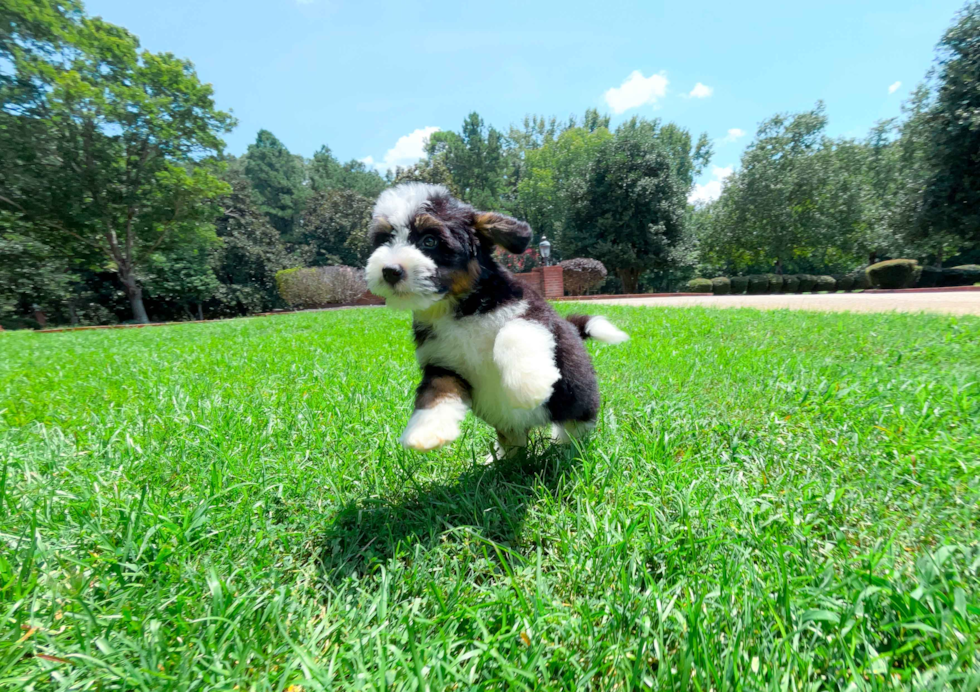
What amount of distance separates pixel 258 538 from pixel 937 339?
744cm

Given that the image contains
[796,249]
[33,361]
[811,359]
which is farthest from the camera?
[796,249]

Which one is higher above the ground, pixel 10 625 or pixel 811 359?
pixel 10 625

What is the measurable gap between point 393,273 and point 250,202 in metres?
39.5

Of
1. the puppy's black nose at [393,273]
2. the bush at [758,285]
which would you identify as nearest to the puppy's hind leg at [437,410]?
the puppy's black nose at [393,273]

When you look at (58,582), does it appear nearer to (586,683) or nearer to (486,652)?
(486,652)

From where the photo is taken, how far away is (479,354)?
1925mm

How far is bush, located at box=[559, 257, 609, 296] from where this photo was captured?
22031mm

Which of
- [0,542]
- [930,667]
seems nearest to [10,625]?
[0,542]

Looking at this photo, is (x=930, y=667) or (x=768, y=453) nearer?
(x=930, y=667)

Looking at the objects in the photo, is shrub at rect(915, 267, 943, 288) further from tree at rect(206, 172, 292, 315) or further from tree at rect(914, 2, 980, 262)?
tree at rect(206, 172, 292, 315)

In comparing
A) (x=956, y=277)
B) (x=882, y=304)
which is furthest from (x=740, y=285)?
(x=882, y=304)

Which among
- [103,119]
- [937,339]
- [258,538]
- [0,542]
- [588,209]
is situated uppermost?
[103,119]

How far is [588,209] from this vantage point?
2634 cm

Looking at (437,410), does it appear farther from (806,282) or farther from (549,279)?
(806,282)
